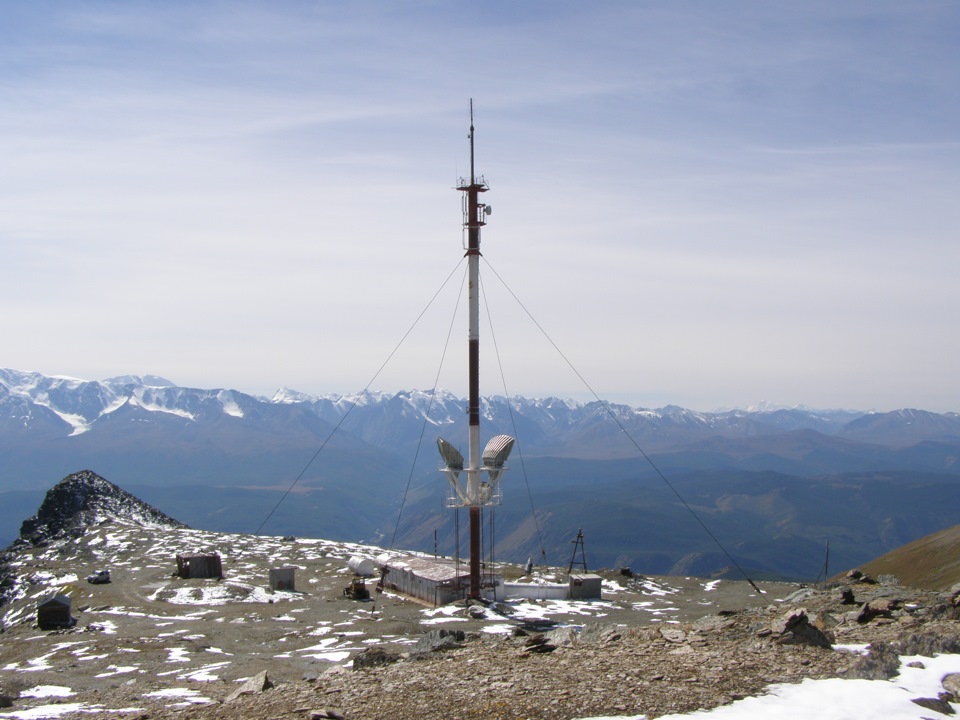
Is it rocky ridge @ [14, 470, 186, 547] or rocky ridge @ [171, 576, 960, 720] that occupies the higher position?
rocky ridge @ [171, 576, 960, 720]

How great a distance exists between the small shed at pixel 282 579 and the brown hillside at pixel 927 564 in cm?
5072

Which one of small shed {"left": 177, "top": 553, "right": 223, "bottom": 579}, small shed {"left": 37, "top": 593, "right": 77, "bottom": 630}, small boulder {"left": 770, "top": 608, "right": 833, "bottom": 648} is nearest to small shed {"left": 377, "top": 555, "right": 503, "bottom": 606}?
small shed {"left": 177, "top": 553, "right": 223, "bottom": 579}

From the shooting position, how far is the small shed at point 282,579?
6444cm

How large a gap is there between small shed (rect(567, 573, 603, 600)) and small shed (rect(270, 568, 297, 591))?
21.3 metres

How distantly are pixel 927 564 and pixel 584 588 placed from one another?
1764 inches

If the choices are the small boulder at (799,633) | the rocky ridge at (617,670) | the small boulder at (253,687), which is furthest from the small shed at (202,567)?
the small boulder at (799,633)

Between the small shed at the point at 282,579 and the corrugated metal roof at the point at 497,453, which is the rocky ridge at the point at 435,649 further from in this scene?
the corrugated metal roof at the point at 497,453

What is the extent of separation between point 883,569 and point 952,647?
7500 cm

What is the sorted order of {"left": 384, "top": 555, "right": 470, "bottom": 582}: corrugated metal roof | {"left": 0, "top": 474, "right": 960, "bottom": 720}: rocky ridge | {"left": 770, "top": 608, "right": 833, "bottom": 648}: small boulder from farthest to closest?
{"left": 384, "top": 555, "right": 470, "bottom": 582}: corrugated metal roof < {"left": 770, "top": 608, "right": 833, "bottom": 648}: small boulder < {"left": 0, "top": 474, "right": 960, "bottom": 720}: rocky ridge

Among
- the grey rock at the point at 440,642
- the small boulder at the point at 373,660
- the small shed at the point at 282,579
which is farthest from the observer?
the small shed at the point at 282,579

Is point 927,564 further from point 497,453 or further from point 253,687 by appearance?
point 253,687

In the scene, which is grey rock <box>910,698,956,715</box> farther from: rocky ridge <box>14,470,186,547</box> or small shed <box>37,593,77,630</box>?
rocky ridge <box>14,470,186,547</box>

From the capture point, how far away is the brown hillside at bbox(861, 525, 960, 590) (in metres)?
73.1

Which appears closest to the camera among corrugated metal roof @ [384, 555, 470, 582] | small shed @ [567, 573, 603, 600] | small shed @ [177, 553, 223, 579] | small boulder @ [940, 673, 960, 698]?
small boulder @ [940, 673, 960, 698]
